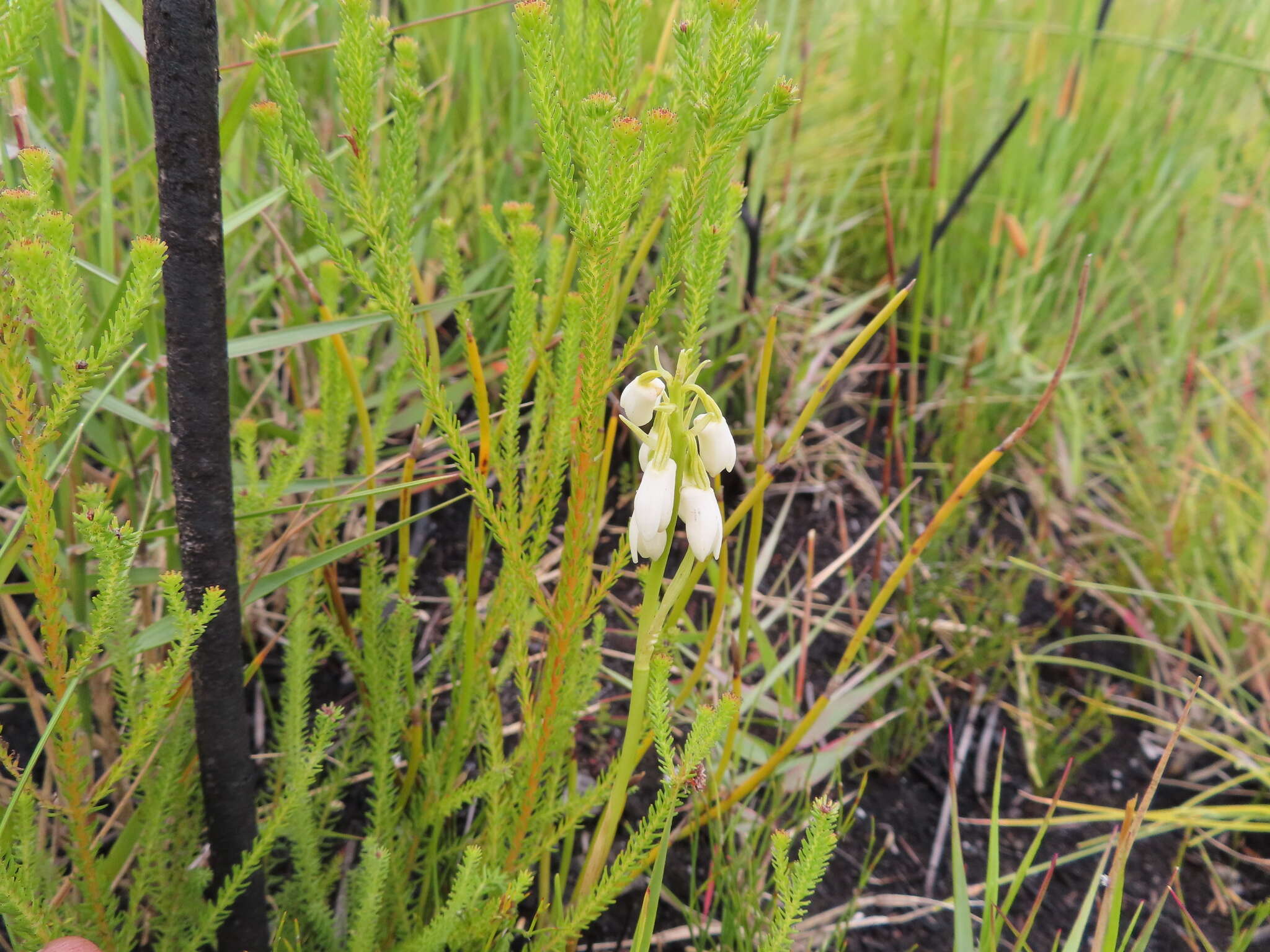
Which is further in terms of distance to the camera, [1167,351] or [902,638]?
[1167,351]

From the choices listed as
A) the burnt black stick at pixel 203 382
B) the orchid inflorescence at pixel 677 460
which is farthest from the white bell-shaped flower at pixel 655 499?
the burnt black stick at pixel 203 382

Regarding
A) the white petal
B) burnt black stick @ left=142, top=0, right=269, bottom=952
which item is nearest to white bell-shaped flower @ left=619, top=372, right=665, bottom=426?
the white petal

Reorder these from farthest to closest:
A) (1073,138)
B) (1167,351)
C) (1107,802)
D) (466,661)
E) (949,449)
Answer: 1. (1073,138)
2. (1167,351)
3. (949,449)
4. (1107,802)
5. (466,661)

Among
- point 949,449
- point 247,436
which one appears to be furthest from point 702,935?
point 949,449

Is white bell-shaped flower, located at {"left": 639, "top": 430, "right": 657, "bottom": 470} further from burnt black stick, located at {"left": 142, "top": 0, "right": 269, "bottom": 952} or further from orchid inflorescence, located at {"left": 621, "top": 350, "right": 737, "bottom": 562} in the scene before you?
burnt black stick, located at {"left": 142, "top": 0, "right": 269, "bottom": 952}

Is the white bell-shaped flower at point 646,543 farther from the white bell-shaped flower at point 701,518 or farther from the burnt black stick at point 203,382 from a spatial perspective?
the burnt black stick at point 203,382

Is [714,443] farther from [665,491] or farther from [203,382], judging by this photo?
[203,382]

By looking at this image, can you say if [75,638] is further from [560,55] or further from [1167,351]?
[1167,351]
